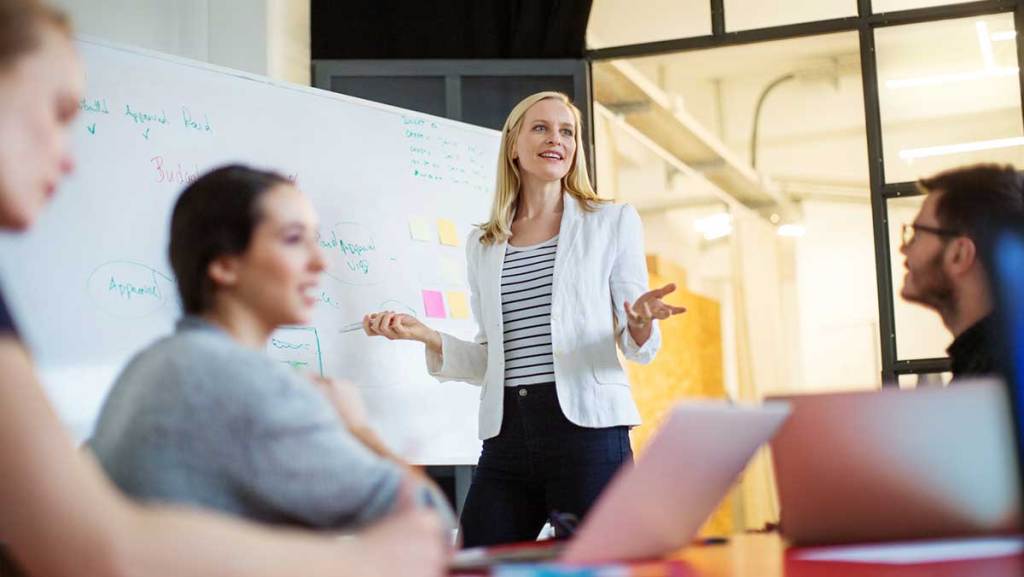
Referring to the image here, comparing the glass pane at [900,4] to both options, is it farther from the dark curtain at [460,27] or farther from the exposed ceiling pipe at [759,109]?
the exposed ceiling pipe at [759,109]

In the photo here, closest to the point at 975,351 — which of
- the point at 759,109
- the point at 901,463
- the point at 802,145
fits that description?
the point at 901,463

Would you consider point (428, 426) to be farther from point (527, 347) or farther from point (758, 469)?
point (758, 469)

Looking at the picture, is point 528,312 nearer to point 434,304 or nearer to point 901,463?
point 434,304

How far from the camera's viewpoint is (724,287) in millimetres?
6766

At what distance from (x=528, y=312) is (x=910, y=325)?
1979mm

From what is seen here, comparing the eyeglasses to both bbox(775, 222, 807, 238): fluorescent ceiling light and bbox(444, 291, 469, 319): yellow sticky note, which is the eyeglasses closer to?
bbox(444, 291, 469, 319): yellow sticky note

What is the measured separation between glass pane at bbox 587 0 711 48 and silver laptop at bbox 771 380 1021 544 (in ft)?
11.3

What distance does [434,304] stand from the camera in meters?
3.51

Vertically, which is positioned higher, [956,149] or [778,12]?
[778,12]

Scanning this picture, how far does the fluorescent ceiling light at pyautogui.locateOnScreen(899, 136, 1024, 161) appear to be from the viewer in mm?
4027

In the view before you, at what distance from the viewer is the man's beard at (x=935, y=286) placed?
4.87 feet

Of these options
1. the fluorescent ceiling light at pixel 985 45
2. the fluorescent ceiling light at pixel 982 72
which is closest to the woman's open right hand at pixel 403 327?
the fluorescent ceiling light at pixel 982 72

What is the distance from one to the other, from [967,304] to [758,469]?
5.11m

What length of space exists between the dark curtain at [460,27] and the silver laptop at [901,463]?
3.26 meters
